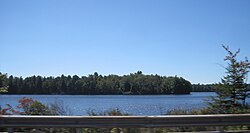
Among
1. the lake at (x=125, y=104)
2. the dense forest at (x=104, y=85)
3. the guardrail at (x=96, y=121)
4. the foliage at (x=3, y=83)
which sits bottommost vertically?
the lake at (x=125, y=104)

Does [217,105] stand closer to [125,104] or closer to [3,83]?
[3,83]

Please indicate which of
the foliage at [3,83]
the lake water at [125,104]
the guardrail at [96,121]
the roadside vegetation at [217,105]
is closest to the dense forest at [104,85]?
the lake water at [125,104]

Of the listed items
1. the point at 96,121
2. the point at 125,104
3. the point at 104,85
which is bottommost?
the point at 125,104

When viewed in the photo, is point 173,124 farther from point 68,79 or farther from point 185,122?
point 68,79

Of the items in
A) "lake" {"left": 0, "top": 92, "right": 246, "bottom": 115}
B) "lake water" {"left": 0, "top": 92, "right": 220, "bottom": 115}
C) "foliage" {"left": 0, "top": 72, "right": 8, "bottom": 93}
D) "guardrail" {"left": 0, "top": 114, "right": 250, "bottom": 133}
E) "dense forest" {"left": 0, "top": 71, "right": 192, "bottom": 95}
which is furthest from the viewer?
"dense forest" {"left": 0, "top": 71, "right": 192, "bottom": 95}

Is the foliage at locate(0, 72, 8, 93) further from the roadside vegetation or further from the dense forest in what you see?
the dense forest

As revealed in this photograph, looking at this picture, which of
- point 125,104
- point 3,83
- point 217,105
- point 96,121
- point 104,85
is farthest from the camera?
point 104,85

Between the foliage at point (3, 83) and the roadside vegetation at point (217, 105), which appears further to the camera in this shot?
the foliage at point (3, 83)

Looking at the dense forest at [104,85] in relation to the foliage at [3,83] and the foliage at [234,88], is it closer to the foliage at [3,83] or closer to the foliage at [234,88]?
the foliage at [234,88]

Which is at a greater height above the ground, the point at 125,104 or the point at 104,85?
the point at 104,85

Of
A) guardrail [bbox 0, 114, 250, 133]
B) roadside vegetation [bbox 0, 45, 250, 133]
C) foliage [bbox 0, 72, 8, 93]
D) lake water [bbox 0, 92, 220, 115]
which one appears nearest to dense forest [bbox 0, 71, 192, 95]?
lake water [bbox 0, 92, 220, 115]

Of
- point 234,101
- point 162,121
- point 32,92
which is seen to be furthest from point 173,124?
point 32,92

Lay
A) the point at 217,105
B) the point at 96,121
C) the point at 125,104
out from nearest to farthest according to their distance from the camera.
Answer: the point at 96,121 → the point at 217,105 → the point at 125,104

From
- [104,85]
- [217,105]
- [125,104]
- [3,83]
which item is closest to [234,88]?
[217,105]
